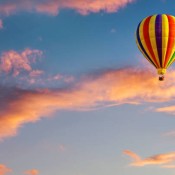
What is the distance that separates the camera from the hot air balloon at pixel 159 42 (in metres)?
177

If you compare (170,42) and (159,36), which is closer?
(159,36)

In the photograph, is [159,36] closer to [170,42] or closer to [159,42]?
[159,42]

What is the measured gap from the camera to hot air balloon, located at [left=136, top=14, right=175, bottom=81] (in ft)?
580

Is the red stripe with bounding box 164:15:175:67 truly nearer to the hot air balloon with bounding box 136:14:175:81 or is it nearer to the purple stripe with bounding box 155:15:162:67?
the hot air balloon with bounding box 136:14:175:81

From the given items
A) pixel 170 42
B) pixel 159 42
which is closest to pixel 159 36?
pixel 159 42

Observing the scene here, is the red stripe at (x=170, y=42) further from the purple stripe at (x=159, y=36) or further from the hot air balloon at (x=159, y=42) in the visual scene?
the purple stripe at (x=159, y=36)

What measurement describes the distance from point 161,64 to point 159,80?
427 centimetres

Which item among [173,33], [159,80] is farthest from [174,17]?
[159,80]

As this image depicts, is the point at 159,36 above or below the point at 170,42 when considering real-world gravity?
above

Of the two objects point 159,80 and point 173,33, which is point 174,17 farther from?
point 159,80

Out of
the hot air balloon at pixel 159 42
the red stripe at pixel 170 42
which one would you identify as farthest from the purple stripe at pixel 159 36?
the red stripe at pixel 170 42

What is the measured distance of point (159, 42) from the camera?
17700cm

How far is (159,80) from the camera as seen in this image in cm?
17538

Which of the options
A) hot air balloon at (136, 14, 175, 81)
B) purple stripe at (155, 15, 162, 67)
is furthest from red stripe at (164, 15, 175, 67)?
purple stripe at (155, 15, 162, 67)
